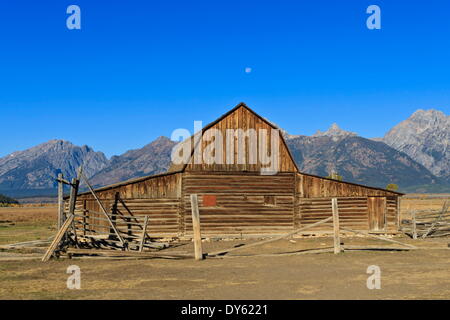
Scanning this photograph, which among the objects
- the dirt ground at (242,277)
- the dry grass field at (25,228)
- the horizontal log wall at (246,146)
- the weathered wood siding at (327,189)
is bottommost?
the dry grass field at (25,228)

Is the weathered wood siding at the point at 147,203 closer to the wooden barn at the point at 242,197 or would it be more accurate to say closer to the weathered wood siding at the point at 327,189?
the wooden barn at the point at 242,197

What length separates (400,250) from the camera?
2025 cm

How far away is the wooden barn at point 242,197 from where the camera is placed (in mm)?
27188

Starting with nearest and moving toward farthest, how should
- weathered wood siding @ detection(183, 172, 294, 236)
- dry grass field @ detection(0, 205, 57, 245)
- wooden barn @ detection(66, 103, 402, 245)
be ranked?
wooden barn @ detection(66, 103, 402, 245)
weathered wood siding @ detection(183, 172, 294, 236)
dry grass field @ detection(0, 205, 57, 245)

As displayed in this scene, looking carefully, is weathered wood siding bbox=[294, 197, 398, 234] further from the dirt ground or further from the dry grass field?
the dry grass field

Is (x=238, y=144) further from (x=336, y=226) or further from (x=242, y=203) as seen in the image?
(x=336, y=226)

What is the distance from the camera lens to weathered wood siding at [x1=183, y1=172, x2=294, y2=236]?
28.1 meters

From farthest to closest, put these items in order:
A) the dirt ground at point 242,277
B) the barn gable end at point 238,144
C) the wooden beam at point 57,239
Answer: the barn gable end at point 238,144
the wooden beam at point 57,239
the dirt ground at point 242,277

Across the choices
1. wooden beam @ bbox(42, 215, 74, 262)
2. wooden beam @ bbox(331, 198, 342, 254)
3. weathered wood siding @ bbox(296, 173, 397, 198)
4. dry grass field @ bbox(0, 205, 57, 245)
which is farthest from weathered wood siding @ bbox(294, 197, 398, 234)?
dry grass field @ bbox(0, 205, 57, 245)

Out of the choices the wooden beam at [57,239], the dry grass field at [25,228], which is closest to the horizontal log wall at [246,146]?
the dry grass field at [25,228]

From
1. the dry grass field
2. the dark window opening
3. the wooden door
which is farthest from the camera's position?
the wooden door

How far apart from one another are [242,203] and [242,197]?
1.19 ft

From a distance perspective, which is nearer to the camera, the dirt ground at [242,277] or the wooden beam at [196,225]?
the dirt ground at [242,277]

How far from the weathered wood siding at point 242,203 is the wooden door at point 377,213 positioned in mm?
5274
